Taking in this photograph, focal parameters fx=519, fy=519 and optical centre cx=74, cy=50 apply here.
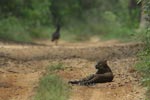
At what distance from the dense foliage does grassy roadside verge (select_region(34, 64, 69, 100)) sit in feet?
46.9

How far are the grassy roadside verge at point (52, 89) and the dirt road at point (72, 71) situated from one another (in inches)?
6.3

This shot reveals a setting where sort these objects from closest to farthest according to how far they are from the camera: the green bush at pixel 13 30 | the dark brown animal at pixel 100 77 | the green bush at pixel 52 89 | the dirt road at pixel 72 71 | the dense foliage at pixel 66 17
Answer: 1. the green bush at pixel 52 89
2. the dirt road at pixel 72 71
3. the dark brown animal at pixel 100 77
4. the green bush at pixel 13 30
5. the dense foliage at pixel 66 17

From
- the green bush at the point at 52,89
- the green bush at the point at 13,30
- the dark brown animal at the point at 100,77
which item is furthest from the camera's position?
the green bush at the point at 13,30

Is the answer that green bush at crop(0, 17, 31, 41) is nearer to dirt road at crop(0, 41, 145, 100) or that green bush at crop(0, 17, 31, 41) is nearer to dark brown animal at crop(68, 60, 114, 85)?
dirt road at crop(0, 41, 145, 100)

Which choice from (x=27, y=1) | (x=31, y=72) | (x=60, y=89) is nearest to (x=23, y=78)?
(x=31, y=72)

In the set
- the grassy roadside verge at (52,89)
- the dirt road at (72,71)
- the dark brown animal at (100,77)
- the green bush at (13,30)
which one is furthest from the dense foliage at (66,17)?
the grassy roadside verge at (52,89)

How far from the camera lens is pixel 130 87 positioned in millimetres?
10844

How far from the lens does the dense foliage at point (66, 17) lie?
28759 mm

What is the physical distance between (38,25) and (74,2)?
19.5ft

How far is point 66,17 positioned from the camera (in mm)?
36844

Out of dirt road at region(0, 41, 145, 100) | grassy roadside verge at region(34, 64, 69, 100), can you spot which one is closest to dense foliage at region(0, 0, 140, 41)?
dirt road at region(0, 41, 145, 100)

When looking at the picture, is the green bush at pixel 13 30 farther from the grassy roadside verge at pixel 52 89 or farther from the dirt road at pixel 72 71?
the grassy roadside verge at pixel 52 89

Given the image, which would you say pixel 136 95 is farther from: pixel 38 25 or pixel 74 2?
pixel 74 2

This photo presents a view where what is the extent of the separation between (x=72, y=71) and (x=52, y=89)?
2.74 m
